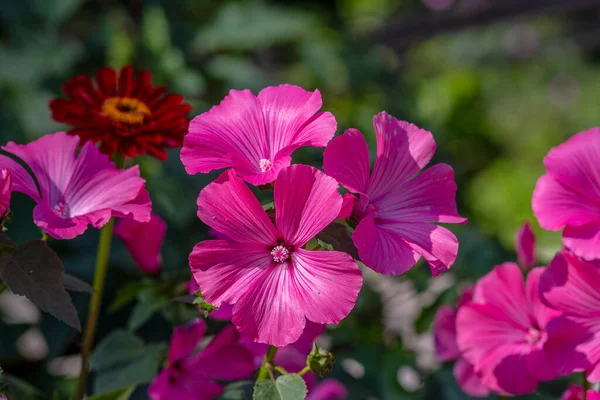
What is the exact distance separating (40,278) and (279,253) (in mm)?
167

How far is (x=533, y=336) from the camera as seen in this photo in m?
0.60

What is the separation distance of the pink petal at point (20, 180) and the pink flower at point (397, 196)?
225 mm

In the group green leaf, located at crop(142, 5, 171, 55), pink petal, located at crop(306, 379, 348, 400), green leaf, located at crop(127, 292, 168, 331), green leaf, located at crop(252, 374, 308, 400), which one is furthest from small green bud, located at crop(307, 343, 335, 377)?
green leaf, located at crop(142, 5, 171, 55)

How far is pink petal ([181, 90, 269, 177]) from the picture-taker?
0.50m

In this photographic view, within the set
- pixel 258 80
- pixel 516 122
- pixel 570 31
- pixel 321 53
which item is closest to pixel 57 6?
pixel 258 80

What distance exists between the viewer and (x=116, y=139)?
0.58 metres

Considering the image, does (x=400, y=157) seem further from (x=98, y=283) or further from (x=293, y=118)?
(x=98, y=283)

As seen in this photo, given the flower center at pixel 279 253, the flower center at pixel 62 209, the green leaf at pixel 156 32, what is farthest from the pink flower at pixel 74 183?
the green leaf at pixel 156 32

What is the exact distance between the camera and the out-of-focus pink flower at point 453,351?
2.23 feet

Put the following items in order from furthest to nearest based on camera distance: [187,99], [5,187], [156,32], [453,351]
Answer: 1. [156,32]
2. [187,99]
3. [453,351]
4. [5,187]

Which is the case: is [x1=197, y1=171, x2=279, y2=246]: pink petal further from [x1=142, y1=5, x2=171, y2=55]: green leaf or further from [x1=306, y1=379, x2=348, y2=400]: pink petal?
[x1=142, y1=5, x2=171, y2=55]: green leaf

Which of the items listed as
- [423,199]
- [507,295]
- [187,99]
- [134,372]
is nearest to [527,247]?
[507,295]

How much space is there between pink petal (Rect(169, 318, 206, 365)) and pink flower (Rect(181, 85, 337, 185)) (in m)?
0.17

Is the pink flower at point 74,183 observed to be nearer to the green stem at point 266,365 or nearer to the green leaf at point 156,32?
the green stem at point 266,365
